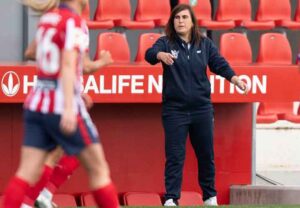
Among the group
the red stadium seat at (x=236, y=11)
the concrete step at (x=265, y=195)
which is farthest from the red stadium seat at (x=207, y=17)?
the concrete step at (x=265, y=195)

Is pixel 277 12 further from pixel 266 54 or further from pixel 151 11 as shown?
pixel 151 11

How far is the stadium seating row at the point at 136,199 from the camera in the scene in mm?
9594

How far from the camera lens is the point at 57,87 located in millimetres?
5844

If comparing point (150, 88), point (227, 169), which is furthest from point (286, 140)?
point (150, 88)

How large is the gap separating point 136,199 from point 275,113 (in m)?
2.98

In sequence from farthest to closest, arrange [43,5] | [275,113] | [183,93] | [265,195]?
[275,113], [265,195], [183,93], [43,5]

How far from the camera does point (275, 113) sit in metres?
12.2

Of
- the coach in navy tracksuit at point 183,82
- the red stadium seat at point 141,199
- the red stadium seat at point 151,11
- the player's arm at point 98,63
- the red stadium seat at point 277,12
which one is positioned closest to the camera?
the player's arm at point 98,63

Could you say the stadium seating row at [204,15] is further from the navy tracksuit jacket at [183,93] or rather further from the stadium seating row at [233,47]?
the navy tracksuit jacket at [183,93]

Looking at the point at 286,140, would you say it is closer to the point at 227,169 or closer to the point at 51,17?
the point at 227,169

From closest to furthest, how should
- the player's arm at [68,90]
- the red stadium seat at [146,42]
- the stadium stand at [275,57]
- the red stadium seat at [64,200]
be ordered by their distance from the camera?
the player's arm at [68,90], the red stadium seat at [64,200], the red stadium seat at [146,42], the stadium stand at [275,57]

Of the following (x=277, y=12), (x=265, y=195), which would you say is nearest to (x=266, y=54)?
(x=277, y=12)

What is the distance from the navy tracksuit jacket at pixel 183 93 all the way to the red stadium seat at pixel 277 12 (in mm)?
4285

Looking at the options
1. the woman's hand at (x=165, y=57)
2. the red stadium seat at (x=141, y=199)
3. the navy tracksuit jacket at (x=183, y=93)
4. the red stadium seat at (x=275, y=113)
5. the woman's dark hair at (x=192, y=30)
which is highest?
the woman's dark hair at (x=192, y=30)
